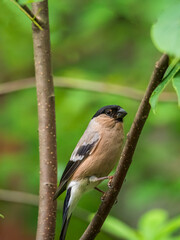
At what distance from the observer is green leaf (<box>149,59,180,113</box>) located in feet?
7.19

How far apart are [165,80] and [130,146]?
0.51 m

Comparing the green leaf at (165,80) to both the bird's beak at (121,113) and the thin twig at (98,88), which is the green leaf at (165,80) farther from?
the thin twig at (98,88)

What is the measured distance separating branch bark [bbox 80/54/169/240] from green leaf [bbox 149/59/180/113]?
0.05 metres

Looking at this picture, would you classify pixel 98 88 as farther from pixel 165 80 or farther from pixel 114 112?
pixel 165 80

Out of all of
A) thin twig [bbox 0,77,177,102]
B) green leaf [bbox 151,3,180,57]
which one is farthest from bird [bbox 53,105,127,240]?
green leaf [bbox 151,3,180,57]

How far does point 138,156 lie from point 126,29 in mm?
1795

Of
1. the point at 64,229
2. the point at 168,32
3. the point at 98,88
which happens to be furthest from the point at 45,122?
the point at 98,88

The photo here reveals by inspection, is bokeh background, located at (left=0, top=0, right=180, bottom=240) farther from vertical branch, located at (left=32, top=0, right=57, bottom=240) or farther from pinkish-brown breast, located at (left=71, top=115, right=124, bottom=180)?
vertical branch, located at (left=32, top=0, right=57, bottom=240)

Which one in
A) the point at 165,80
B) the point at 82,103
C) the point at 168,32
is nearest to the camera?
the point at 168,32

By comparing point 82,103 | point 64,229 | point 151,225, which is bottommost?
point 64,229

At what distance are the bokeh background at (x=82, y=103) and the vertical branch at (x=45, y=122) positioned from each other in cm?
153

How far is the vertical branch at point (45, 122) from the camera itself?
3.10 metres

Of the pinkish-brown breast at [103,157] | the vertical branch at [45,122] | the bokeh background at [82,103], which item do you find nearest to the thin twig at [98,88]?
the bokeh background at [82,103]

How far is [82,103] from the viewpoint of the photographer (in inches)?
232
